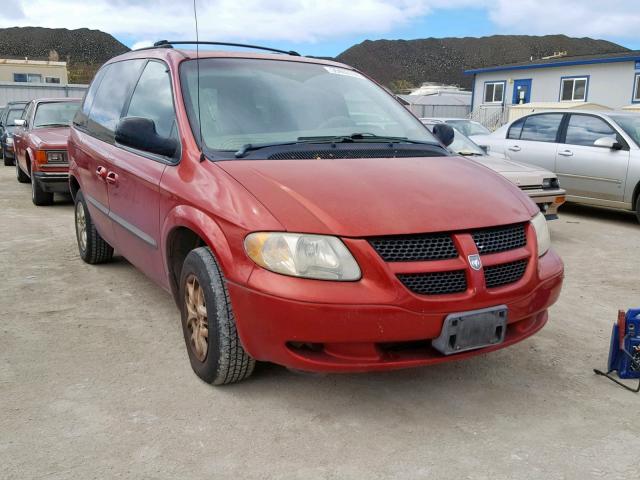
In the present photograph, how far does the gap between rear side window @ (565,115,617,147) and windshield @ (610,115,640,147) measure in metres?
0.16

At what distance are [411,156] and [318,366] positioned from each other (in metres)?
1.44

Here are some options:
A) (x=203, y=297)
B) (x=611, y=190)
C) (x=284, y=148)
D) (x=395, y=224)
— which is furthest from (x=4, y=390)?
(x=611, y=190)

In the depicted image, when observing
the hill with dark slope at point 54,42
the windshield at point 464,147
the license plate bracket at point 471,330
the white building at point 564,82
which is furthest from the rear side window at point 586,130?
the hill with dark slope at point 54,42

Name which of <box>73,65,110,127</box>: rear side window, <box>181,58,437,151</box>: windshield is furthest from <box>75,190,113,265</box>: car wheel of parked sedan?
<box>181,58,437,151</box>: windshield

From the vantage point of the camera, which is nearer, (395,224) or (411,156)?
(395,224)

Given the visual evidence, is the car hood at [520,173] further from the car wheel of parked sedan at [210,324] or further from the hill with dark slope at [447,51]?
the hill with dark slope at [447,51]

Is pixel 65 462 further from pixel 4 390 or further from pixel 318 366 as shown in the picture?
pixel 318 366

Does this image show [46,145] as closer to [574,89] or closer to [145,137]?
[145,137]

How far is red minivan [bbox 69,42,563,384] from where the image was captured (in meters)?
2.65

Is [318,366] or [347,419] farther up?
[318,366]

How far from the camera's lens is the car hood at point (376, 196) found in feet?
8.97

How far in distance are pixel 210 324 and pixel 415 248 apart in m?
1.04

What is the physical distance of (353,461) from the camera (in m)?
2.61

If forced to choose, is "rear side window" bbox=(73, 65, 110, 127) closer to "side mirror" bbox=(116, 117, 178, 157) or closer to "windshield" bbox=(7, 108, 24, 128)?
"side mirror" bbox=(116, 117, 178, 157)
